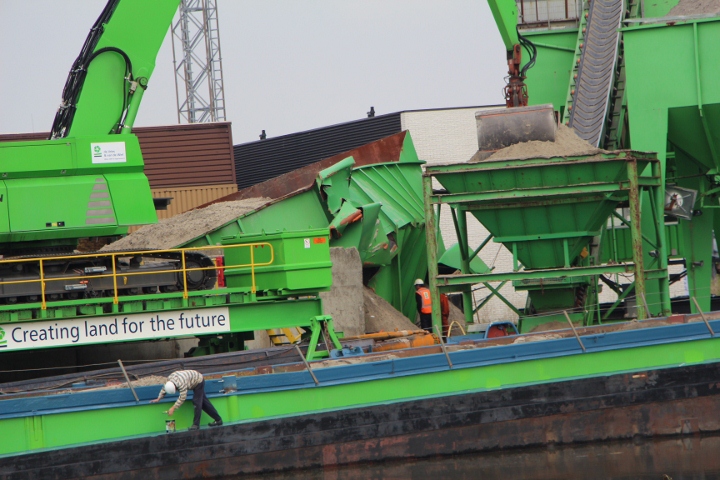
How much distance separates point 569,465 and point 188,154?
1830cm

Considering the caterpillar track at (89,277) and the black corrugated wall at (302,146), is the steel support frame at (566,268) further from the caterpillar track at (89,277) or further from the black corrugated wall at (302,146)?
the black corrugated wall at (302,146)

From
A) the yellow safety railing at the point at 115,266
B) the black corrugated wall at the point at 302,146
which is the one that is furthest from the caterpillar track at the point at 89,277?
the black corrugated wall at the point at 302,146

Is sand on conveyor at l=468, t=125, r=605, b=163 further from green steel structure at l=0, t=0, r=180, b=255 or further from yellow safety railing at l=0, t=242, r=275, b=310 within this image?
green steel structure at l=0, t=0, r=180, b=255

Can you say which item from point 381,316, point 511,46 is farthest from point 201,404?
point 511,46

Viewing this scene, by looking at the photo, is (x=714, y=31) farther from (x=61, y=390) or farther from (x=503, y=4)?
(x=61, y=390)

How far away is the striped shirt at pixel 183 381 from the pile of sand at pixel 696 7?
1071cm

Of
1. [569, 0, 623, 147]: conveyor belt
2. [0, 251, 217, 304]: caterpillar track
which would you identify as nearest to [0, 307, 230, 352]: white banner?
[0, 251, 217, 304]: caterpillar track

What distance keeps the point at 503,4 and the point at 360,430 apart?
7.96 meters

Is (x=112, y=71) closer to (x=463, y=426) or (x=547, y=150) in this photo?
(x=547, y=150)

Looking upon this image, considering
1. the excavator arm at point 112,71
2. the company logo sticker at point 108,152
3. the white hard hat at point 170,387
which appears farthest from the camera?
the excavator arm at point 112,71

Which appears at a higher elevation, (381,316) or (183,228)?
(183,228)

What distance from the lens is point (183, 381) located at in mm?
11297

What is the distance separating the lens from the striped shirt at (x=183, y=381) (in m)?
11.3

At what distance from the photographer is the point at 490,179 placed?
14.6 meters
